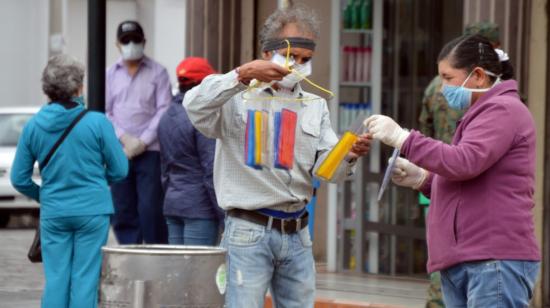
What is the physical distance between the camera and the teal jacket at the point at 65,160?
844 cm

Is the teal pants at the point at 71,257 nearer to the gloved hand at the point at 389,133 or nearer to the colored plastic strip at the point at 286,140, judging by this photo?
the colored plastic strip at the point at 286,140

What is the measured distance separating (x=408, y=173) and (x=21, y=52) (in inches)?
963

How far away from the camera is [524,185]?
5.72 metres

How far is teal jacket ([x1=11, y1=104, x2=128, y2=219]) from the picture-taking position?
332 inches

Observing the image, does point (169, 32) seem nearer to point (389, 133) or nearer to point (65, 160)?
point (65, 160)

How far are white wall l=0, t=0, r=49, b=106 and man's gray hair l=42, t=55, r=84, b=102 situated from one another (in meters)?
21.2

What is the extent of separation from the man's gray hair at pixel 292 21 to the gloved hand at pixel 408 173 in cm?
65

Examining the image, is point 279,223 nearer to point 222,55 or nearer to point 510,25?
point 510,25

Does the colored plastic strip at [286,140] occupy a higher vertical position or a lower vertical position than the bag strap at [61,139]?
higher

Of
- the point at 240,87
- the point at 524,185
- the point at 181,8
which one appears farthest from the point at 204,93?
the point at 181,8

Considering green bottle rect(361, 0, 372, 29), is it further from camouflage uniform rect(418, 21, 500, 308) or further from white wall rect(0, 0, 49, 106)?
white wall rect(0, 0, 49, 106)

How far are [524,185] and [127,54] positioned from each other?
241 inches

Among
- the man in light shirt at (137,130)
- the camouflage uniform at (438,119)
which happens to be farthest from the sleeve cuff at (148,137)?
the camouflage uniform at (438,119)

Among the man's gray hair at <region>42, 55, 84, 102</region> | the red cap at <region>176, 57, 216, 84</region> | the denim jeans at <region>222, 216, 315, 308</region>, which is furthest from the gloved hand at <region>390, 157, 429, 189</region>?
the red cap at <region>176, 57, 216, 84</region>
